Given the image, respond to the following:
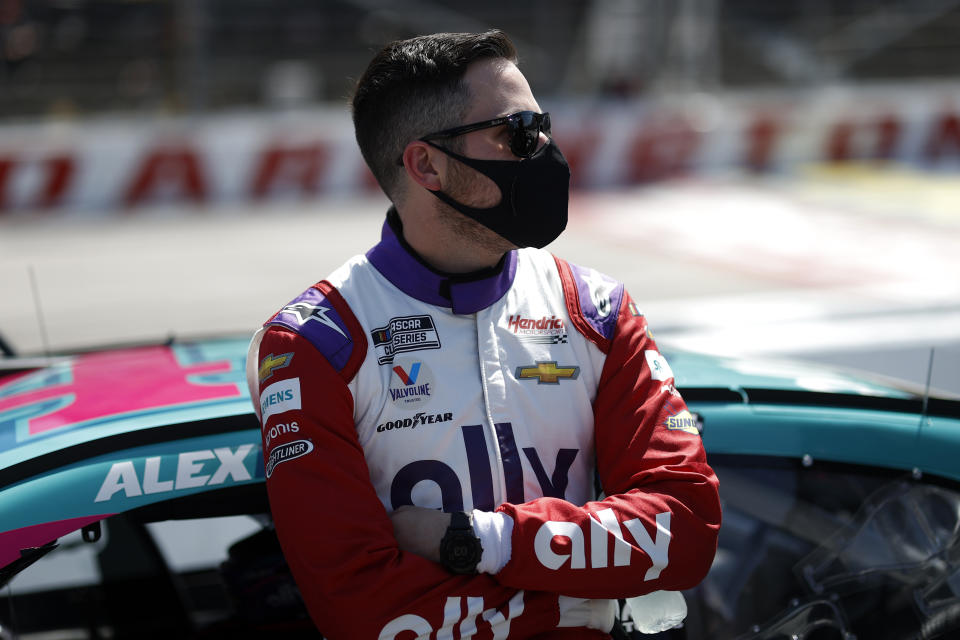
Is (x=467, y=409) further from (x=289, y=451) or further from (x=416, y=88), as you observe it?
(x=416, y=88)

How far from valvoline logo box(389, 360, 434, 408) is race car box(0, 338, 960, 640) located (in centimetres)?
34

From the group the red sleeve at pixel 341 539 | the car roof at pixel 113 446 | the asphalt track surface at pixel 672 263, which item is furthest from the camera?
the asphalt track surface at pixel 672 263

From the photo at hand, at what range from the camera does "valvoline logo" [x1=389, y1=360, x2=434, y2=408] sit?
5.77 feet

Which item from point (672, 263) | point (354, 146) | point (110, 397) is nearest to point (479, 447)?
point (110, 397)

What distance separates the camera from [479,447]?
178cm

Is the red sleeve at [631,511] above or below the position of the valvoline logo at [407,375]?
below

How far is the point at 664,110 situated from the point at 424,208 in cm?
1370

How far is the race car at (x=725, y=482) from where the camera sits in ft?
5.88

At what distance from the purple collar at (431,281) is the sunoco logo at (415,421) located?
206mm

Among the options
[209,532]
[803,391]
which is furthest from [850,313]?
[209,532]

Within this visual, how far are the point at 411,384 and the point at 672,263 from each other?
7881mm

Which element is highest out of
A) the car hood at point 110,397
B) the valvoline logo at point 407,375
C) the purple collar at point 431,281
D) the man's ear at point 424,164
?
the man's ear at point 424,164

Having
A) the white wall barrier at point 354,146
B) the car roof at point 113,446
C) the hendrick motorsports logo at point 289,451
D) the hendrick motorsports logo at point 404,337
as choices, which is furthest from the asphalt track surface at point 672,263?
the hendrick motorsports logo at point 289,451

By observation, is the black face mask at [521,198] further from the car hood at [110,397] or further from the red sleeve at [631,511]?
the car hood at [110,397]
